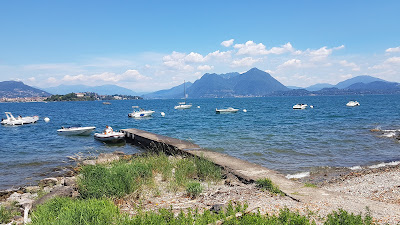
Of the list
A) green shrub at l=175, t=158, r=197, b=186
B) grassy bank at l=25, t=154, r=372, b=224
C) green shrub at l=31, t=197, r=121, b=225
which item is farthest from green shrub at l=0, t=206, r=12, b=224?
green shrub at l=175, t=158, r=197, b=186

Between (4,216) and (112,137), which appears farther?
(112,137)

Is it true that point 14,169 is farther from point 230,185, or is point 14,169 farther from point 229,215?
point 229,215

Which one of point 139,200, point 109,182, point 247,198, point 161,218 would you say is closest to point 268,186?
point 247,198

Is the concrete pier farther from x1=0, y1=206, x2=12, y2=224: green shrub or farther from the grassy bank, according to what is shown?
x1=0, y1=206, x2=12, y2=224: green shrub

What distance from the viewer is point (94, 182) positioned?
6363 millimetres

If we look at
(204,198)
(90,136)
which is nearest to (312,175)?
(204,198)

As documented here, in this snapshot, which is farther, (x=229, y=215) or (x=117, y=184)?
(x=117, y=184)

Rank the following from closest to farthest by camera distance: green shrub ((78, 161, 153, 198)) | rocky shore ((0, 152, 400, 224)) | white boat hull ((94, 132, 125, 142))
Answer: rocky shore ((0, 152, 400, 224)), green shrub ((78, 161, 153, 198)), white boat hull ((94, 132, 125, 142))

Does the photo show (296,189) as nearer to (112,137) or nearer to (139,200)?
(139,200)

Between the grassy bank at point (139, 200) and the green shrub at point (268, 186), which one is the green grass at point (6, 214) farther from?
the green shrub at point (268, 186)

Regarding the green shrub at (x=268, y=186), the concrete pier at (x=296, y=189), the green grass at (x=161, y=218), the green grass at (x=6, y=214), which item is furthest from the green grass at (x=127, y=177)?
the green grass at (x=6, y=214)

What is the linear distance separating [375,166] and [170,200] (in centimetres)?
1084

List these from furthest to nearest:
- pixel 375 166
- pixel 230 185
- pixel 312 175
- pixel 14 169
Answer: pixel 14 169
pixel 375 166
pixel 312 175
pixel 230 185

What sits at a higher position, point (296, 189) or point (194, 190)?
point (194, 190)
